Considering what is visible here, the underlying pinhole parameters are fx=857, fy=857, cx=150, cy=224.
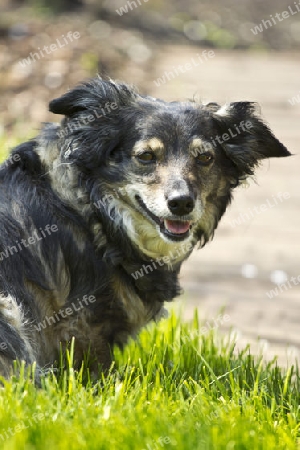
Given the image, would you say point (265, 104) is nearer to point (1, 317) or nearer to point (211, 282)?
point (211, 282)

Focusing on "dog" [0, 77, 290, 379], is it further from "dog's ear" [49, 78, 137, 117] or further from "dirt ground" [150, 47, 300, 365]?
"dirt ground" [150, 47, 300, 365]

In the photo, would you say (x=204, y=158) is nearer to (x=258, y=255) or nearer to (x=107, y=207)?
(x=107, y=207)

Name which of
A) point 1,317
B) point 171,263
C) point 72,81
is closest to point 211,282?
point 171,263

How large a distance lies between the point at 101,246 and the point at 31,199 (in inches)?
17.5

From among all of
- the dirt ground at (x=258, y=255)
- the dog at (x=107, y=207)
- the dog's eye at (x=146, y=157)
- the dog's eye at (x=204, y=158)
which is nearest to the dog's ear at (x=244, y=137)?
the dog at (x=107, y=207)

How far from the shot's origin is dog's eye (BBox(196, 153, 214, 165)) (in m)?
4.46

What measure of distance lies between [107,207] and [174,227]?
365 mm

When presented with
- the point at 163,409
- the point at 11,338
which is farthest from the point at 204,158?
the point at 163,409

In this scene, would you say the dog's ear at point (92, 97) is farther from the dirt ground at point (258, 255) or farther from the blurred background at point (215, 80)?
the dirt ground at point (258, 255)

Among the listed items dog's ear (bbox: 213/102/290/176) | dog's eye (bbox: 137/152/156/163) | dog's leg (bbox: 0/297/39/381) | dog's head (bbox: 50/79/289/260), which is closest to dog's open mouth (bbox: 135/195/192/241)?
dog's head (bbox: 50/79/289/260)

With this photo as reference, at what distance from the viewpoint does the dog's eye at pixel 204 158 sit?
4461 mm

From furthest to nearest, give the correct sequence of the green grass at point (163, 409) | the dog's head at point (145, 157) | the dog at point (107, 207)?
the dog's head at point (145, 157)
the dog at point (107, 207)
the green grass at point (163, 409)

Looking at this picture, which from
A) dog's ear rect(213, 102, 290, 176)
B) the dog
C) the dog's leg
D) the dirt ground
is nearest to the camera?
the dog's leg

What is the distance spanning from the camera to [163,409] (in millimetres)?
3342
